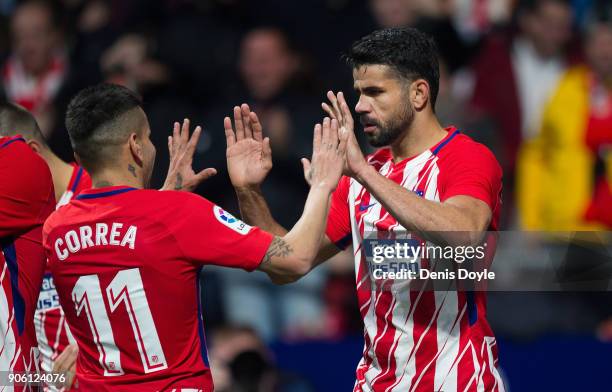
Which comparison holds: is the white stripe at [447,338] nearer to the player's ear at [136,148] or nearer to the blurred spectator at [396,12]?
the player's ear at [136,148]

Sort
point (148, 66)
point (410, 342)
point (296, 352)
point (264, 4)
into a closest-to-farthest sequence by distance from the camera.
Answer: point (410, 342), point (296, 352), point (148, 66), point (264, 4)

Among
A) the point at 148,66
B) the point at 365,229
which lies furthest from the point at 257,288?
the point at 365,229

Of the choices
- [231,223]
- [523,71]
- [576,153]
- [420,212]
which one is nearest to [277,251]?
[231,223]

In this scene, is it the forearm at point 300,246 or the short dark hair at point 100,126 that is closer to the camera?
the forearm at point 300,246

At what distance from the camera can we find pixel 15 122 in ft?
18.5

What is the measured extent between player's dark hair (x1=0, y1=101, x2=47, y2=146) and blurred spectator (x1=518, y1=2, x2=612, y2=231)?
4.34m

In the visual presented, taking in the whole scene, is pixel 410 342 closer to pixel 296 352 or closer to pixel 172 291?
pixel 172 291

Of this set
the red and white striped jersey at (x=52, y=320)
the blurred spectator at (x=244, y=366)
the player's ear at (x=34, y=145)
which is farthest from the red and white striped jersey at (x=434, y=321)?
the blurred spectator at (x=244, y=366)

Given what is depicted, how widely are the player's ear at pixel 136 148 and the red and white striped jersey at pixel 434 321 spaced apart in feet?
3.54

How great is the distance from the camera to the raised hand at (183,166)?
5520 millimetres

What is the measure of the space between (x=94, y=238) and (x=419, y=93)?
163 cm

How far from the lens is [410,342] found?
16.9 feet

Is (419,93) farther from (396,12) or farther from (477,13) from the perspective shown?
(477,13)

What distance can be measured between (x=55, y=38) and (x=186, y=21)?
5.73 ft
